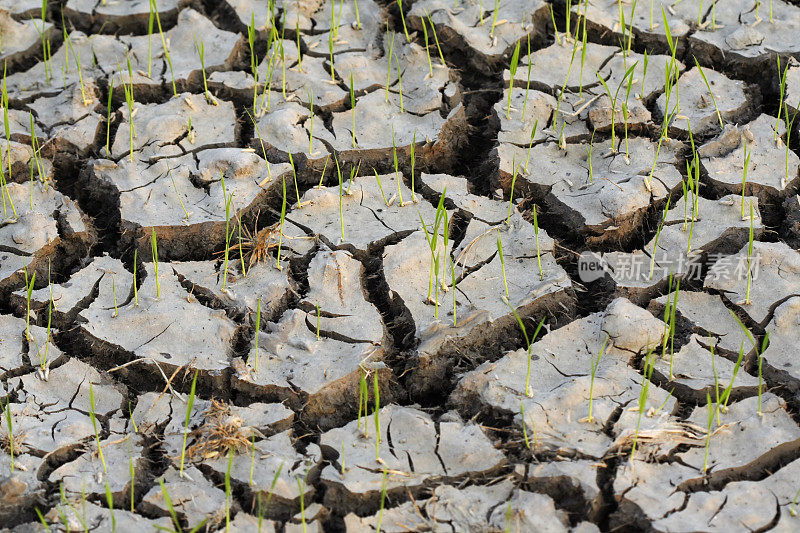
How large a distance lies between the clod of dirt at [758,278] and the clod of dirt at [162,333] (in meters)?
1.50

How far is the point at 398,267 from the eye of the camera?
2.73m

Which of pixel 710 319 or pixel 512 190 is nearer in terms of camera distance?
pixel 710 319

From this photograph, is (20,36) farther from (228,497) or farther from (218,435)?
(228,497)

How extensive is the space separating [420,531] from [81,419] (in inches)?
38.0

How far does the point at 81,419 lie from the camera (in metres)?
2.35

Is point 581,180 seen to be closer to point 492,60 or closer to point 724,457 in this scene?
point 492,60

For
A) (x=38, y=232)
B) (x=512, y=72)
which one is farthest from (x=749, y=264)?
(x=38, y=232)

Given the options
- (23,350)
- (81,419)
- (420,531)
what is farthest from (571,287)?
(23,350)

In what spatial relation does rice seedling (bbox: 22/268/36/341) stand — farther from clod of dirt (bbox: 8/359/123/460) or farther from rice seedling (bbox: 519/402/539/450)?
rice seedling (bbox: 519/402/539/450)

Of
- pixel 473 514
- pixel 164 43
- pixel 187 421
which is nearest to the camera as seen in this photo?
pixel 473 514

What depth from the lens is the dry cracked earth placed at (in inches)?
86.0

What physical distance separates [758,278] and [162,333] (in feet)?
5.96

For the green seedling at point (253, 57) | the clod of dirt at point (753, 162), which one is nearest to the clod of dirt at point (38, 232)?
the green seedling at point (253, 57)

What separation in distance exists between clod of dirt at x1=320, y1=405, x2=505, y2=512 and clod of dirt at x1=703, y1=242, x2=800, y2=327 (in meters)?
0.95
